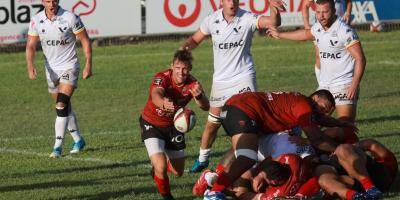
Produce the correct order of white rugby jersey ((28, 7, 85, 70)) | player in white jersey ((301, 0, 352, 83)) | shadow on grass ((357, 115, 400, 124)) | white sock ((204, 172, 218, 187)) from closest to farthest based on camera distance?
white sock ((204, 172, 218, 187)), white rugby jersey ((28, 7, 85, 70)), player in white jersey ((301, 0, 352, 83)), shadow on grass ((357, 115, 400, 124))

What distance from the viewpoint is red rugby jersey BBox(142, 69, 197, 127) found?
11969mm

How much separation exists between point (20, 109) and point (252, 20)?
7.84m

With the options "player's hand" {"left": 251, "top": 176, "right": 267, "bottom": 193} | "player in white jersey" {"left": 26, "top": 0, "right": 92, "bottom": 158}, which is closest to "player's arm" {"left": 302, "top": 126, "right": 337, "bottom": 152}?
"player's hand" {"left": 251, "top": 176, "right": 267, "bottom": 193}

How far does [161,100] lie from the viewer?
11.7 m

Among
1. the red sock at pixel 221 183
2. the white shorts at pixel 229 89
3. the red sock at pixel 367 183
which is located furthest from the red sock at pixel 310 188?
the white shorts at pixel 229 89

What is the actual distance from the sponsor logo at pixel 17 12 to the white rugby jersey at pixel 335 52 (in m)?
13.7

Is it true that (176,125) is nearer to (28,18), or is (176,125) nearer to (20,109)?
(20,109)

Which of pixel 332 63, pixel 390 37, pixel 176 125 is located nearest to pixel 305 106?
pixel 176 125

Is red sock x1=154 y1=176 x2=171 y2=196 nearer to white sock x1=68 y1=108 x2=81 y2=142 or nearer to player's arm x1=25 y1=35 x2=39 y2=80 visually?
white sock x1=68 y1=108 x2=81 y2=142

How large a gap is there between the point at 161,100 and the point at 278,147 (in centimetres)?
138

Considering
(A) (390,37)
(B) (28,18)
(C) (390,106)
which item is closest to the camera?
(C) (390,106)

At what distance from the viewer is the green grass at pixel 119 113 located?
1280cm

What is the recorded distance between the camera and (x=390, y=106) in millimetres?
19109

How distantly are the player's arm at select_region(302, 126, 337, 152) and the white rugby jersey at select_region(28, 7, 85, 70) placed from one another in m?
5.54
